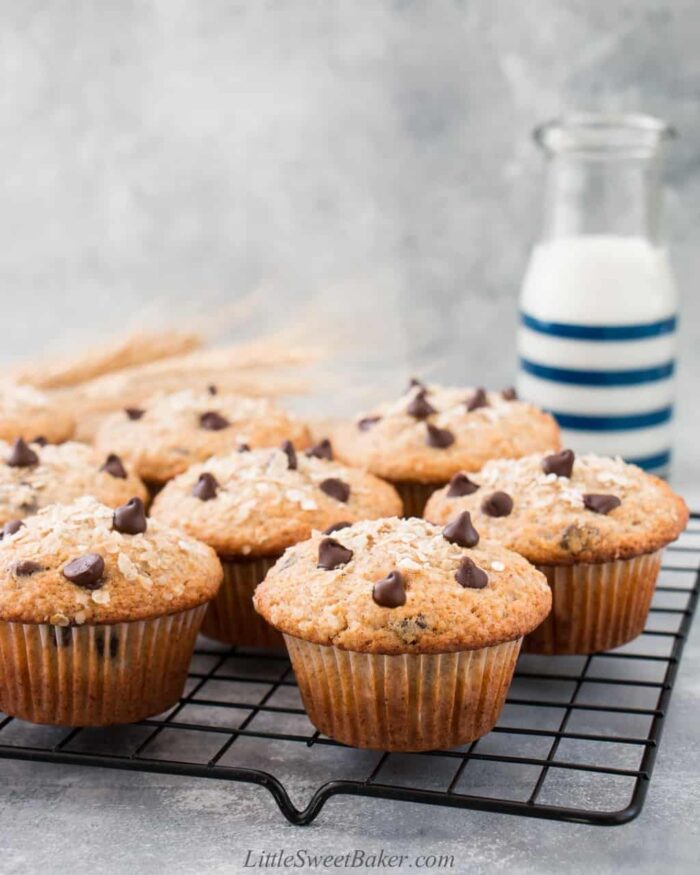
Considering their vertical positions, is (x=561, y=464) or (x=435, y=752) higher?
(x=561, y=464)

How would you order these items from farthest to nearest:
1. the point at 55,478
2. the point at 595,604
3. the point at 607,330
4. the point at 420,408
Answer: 1. the point at 607,330
2. the point at 420,408
3. the point at 55,478
4. the point at 595,604

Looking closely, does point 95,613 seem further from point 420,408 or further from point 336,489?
point 420,408

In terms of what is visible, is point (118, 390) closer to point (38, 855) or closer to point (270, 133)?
point (270, 133)

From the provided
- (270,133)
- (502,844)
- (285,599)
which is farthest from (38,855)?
(270,133)

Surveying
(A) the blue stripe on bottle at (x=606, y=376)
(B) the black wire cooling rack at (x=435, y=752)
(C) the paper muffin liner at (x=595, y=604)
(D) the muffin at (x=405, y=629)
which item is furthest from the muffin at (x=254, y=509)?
(A) the blue stripe on bottle at (x=606, y=376)

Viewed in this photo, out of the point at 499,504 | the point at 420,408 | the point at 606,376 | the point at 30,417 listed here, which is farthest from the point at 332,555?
the point at 606,376

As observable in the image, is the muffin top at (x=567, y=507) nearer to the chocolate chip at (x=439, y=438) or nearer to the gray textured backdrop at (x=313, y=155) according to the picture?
the chocolate chip at (x=439, y=438)

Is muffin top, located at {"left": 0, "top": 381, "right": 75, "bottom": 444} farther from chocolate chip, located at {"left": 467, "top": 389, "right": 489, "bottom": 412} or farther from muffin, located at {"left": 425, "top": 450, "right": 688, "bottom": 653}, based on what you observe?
muffin, located at {"left": 425, "top": 450, "right": 688, "bottom": 653}
